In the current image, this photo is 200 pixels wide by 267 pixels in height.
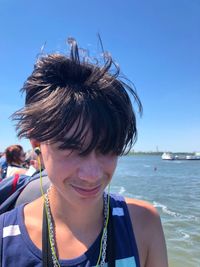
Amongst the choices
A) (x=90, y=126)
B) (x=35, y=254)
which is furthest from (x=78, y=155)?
(x=35, y=254)

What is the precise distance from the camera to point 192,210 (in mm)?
17000

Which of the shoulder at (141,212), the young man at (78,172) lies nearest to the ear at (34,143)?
the young man at (78,172)

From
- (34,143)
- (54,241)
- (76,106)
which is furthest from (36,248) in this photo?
(76,106)

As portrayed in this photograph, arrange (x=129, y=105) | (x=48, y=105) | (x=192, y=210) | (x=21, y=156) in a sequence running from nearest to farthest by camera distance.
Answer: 1. (x=48, y=105)
2. (x=129, y=105)
3. (x=21, y=156)
4. (x=192, y=210)

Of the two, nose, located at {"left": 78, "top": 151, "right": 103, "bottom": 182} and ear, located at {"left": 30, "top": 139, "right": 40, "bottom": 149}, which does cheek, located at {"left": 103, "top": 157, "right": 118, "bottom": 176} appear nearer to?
nose, located at {"left": 78, "top": 151, "right": 103, "bottom": 182}

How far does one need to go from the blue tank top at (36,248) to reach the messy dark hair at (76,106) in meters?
0.38

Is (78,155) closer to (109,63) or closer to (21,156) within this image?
(109,63)

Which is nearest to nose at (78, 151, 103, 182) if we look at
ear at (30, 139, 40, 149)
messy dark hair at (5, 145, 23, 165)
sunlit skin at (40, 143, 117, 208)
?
sunlit skin at (40, 143, 117, 208)

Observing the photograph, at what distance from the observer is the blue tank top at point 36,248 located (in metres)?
1.34

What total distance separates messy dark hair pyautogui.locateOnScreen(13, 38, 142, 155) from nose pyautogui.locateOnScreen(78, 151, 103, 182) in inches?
1.4

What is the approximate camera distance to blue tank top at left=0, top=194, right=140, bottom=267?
Answer: 1340mm

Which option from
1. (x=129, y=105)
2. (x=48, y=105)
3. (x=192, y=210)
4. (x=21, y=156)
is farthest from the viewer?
(x=192, y=210)

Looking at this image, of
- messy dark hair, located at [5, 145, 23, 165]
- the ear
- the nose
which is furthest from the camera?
messy dark hair, located at [5, 145, 23, 165]

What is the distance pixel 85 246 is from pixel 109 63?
0.87 m
